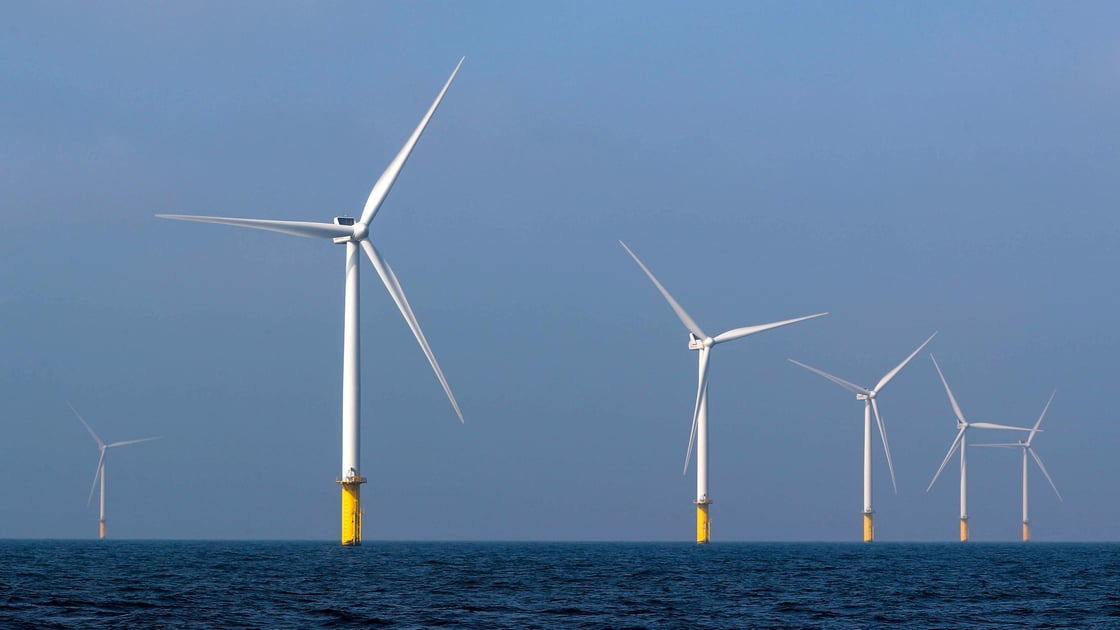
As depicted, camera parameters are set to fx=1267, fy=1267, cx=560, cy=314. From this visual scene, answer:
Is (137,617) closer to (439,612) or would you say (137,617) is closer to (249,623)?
(249,623)

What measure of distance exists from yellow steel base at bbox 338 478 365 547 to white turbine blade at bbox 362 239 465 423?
14.9 m

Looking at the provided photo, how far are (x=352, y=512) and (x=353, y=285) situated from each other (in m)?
18.2

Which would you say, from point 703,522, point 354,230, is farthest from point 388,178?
point 703,522

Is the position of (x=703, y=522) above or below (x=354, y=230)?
below

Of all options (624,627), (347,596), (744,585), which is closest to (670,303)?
(744,585)

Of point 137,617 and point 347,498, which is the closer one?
point 137,617

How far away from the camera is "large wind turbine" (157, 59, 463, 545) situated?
320ft

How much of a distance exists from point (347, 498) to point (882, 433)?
334 ft

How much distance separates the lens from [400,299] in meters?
94.4

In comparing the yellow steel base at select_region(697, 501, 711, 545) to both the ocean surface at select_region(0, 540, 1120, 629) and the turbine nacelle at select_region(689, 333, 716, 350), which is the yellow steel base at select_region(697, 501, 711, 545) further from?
the ocean surface at select_region(0, 540, 1120, 629)

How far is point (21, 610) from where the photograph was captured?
48.1 metres

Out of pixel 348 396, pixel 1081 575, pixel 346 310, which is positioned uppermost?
pixel 346 310

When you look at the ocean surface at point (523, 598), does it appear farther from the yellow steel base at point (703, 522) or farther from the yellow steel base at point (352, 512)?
the yellow steel base at point (703, 522)

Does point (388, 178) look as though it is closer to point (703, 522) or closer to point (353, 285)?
point (353, 285)
